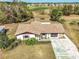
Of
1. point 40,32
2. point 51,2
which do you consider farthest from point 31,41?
point 51,2

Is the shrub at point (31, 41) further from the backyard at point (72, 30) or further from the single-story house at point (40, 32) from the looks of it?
the backyard at point (72, 30)

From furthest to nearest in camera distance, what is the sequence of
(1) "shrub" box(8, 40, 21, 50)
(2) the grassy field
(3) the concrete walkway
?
(2) the grassy field < (1) "shrub" box(8, 40, 21, 50) < (3) the concrete walkway

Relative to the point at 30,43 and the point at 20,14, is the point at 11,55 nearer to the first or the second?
the point at 30,43

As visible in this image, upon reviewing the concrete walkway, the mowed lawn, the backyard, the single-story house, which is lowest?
the backyard

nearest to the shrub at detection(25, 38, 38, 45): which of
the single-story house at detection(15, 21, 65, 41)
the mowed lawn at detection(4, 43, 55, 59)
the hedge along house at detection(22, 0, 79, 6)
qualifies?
the mowed lawn at detection(4, 43, 55, 59)

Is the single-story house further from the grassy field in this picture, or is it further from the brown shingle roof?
the grassy field

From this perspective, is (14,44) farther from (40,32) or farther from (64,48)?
(64,48)

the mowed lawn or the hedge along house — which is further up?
the hedge along house
